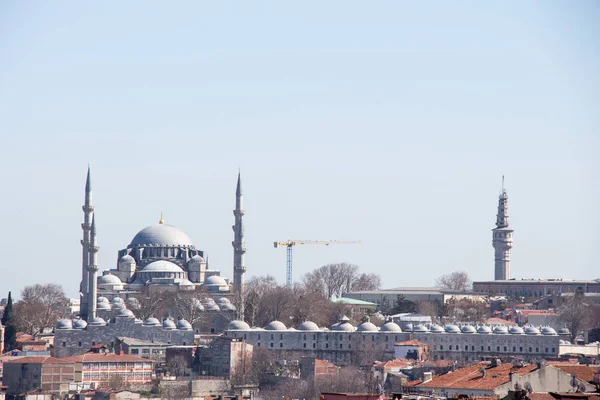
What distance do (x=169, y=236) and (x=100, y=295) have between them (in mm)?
10736

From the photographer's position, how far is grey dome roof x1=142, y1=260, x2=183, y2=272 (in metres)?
108

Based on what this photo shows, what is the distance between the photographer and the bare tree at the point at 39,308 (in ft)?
308

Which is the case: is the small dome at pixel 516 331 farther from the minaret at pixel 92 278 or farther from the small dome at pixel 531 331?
the minaret at pixel 92 278

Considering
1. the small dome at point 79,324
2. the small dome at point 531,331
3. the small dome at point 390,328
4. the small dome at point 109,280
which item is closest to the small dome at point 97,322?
the small dome at point 79,324

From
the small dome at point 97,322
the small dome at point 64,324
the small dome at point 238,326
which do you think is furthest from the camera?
the small dome at point 97,322

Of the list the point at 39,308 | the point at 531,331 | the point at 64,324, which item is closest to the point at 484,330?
the point at 531,331

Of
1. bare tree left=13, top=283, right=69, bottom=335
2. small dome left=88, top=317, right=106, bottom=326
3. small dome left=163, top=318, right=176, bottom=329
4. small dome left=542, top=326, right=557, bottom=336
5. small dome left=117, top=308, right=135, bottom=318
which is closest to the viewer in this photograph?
small dome left=542, top=326, right=557, bottom=336

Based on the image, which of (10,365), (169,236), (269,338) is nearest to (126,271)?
(169,236)

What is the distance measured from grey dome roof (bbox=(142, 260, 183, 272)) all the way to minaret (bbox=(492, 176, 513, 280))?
1102 inches

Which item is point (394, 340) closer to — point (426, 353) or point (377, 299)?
point (426, 353)

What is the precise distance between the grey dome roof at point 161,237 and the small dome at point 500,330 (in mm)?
28965

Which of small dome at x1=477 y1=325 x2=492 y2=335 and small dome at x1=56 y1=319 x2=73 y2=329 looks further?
small dome at x1=56 y1=319 x2=73 y2=329

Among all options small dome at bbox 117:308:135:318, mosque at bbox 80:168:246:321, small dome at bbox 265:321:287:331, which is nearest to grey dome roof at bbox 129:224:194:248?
mosque at bbox 80:168:246:321

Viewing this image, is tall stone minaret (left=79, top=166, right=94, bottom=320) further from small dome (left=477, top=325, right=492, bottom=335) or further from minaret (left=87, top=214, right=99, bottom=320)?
small dome (left=477, top=325, right=492, bottom=335)
